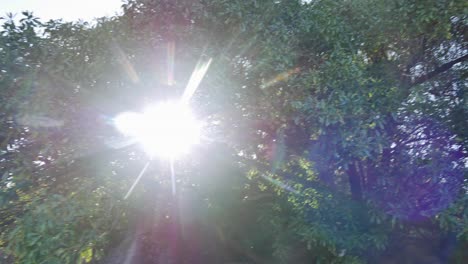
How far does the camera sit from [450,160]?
17.1ft

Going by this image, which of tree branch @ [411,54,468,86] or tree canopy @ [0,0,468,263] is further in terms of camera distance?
tree branch @ [411,54,468,86]

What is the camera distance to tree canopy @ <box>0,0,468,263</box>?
4.93m

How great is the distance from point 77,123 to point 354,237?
12.2ft

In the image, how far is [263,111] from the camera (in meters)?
5.51

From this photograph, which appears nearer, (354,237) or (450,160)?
(450,160)

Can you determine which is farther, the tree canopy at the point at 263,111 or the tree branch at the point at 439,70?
the tree branch at the point at 439,70

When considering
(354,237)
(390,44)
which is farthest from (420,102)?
(354,237)

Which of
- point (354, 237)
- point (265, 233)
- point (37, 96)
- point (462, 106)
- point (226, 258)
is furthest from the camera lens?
point (226, 258)

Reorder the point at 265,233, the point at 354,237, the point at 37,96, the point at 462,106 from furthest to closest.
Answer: the point at 265,233, the point at 354,237, the point at 462,106, the point at 37,96

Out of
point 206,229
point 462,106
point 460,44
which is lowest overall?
point 462,106

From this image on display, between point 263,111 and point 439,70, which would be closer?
point 263,111

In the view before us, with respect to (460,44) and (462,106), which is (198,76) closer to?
(462,106)

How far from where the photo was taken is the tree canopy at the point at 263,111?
16.2 ft

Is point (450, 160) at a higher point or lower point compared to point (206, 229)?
lower
